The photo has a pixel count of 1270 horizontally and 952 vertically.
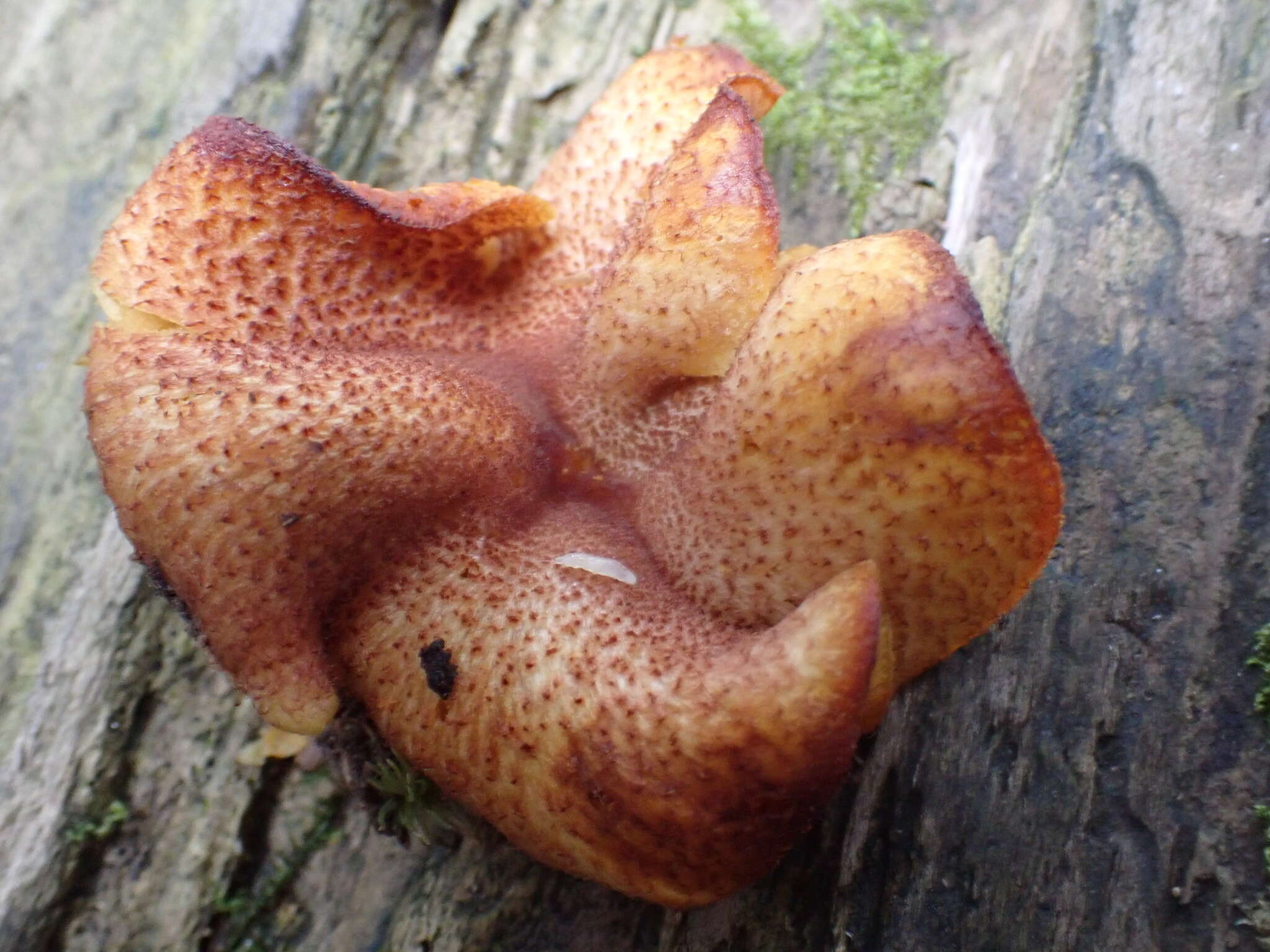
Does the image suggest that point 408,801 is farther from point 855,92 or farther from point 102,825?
point 855,92

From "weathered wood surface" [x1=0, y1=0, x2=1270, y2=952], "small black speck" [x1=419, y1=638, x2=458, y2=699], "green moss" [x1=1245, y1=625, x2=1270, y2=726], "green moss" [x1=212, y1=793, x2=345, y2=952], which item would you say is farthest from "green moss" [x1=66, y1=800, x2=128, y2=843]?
"green moss" [x1=1245, y1=625, x2=1270, y2=726]

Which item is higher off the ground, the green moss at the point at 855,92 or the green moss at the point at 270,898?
the green moss at the point at 855,92

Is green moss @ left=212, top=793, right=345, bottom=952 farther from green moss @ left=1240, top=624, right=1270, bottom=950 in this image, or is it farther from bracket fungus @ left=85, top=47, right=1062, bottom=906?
green moss @ left=1240, top=624, right=1270, bottom=950

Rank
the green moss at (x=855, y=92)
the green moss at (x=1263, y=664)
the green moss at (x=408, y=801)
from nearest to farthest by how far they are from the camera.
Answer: the green moss at (x=1263, y=664), the green moss at (x=408, y=801), the green moss at (x=855, y=92)

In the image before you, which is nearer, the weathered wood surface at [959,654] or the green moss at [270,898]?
the weathered wood surface at [959,654]

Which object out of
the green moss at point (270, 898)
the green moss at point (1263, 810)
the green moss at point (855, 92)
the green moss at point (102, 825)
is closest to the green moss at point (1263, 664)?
the green moss at point (1263, 810)

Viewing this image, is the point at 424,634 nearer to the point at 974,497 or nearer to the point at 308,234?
the point at 308,234

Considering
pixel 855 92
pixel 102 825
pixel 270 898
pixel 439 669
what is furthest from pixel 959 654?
pixel 102 825

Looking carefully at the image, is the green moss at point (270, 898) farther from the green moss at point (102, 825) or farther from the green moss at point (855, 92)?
the green moss at point (855, 92)
